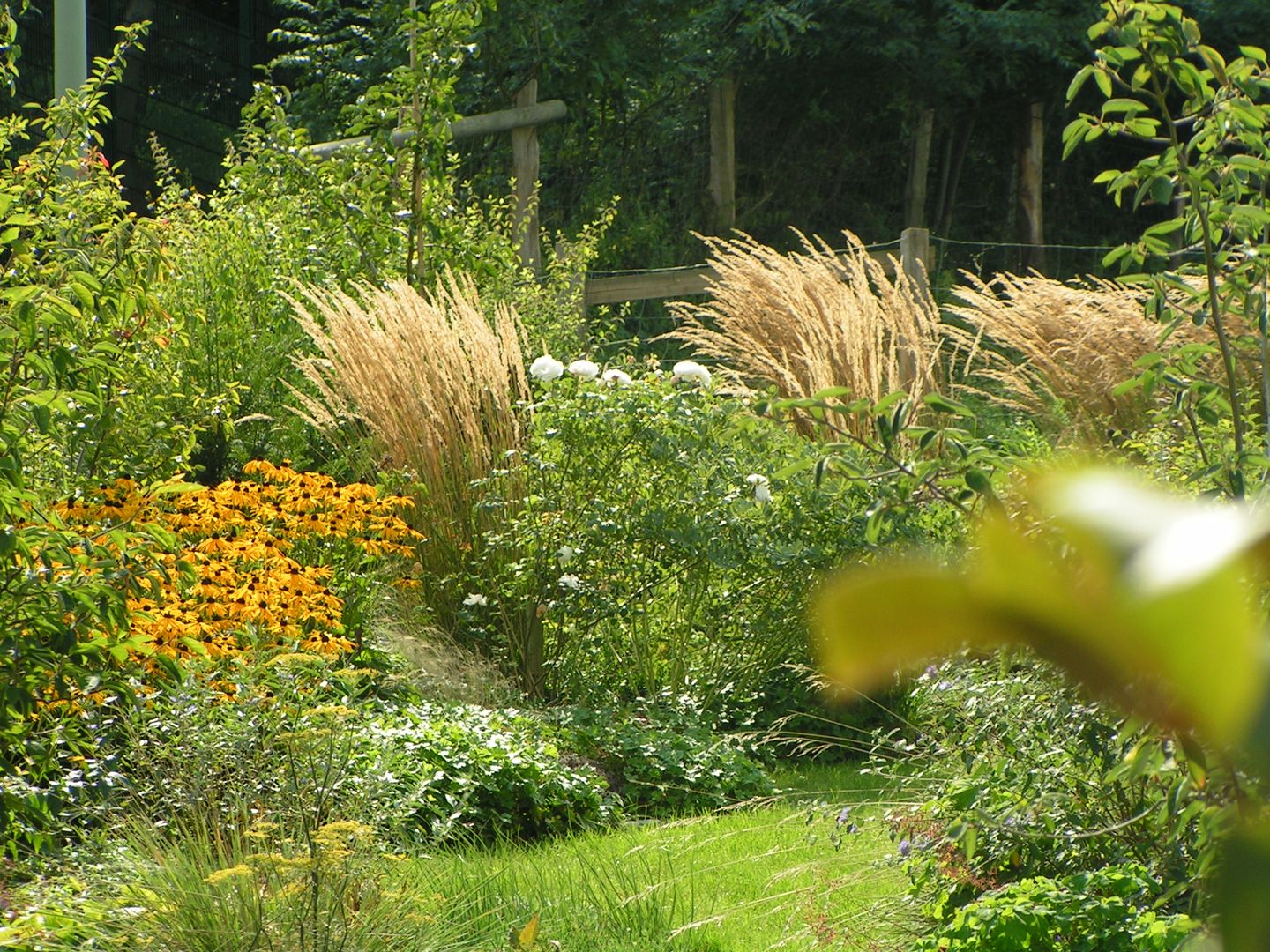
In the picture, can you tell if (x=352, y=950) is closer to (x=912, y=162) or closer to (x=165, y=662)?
(x=165, y=662)

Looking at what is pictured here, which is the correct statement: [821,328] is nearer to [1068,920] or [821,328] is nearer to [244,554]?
[244,554]

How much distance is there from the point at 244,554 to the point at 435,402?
70.1 inches

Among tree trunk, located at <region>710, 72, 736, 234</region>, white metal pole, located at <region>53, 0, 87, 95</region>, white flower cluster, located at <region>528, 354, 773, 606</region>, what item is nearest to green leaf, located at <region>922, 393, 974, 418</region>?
white flower cluster, located at <region>528, 354, 773, 606</region>

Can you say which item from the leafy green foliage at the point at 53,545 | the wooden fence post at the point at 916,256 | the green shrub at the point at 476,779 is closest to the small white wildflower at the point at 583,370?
the green shrub at the point at 476,779

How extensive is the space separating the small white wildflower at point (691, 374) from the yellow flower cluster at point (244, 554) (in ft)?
4.29

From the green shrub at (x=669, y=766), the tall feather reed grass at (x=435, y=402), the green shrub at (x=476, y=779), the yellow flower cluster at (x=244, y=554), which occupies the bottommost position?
the green shrub at (x=669, y=766)

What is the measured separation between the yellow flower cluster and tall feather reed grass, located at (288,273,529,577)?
0.49 m

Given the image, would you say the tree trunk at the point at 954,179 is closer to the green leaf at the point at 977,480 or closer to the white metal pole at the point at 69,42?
the white metal pole at the point at 69,42

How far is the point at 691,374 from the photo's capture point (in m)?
5.83

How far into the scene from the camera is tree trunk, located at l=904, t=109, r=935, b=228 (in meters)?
16.4

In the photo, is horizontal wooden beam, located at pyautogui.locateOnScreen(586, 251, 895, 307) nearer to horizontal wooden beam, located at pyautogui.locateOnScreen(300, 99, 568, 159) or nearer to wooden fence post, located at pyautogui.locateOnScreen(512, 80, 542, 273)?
wooden fence post, located at pyautogui.locateOnScreen(512, 80, 542, 273)

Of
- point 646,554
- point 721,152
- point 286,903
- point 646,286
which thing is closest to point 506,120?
point 646,286

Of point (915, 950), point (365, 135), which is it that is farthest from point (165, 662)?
point (365, 135)

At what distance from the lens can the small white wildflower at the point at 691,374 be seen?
19.0ft
